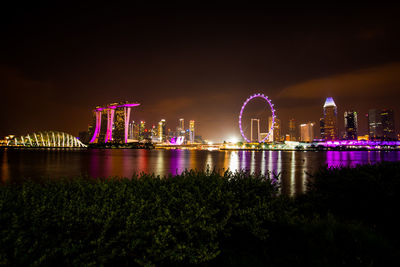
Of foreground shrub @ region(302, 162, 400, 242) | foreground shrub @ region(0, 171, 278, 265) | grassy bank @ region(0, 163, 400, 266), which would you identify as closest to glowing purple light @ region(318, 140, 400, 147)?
foreground shrub @ region(302, 162, 400, 242)

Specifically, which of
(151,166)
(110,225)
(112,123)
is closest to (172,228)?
(110,225)

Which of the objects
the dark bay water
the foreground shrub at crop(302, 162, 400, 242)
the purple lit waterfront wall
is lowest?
the dark bay water

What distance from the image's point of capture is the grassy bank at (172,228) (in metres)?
2.77

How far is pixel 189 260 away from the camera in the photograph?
10.3 feet

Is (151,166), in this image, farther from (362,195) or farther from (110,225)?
(110,225)

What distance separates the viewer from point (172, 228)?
3174 mm

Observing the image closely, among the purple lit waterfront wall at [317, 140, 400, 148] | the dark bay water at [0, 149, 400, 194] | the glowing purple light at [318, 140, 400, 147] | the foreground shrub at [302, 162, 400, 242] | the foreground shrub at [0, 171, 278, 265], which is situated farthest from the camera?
the purple lit waterfront wall at [317, 140, 400, 148]

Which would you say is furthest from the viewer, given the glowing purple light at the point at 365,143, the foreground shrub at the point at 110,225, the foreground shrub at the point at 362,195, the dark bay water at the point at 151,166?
the glowing purple light at the point at 365,143

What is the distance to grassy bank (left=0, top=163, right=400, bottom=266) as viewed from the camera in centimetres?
277

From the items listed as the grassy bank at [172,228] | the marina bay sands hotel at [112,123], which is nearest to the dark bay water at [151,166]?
the grassy bank at [172,228]

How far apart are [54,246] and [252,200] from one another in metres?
2.93

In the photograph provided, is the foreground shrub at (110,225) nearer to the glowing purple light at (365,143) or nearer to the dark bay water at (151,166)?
the dark bay water at (151,166)

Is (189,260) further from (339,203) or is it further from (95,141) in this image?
(95,141)

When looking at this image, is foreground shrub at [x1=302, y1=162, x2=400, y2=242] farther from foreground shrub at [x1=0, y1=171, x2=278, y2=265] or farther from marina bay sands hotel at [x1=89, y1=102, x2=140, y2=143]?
marina bay sands hotel at [x1=89, y1=102, x2=140, y2=143]
